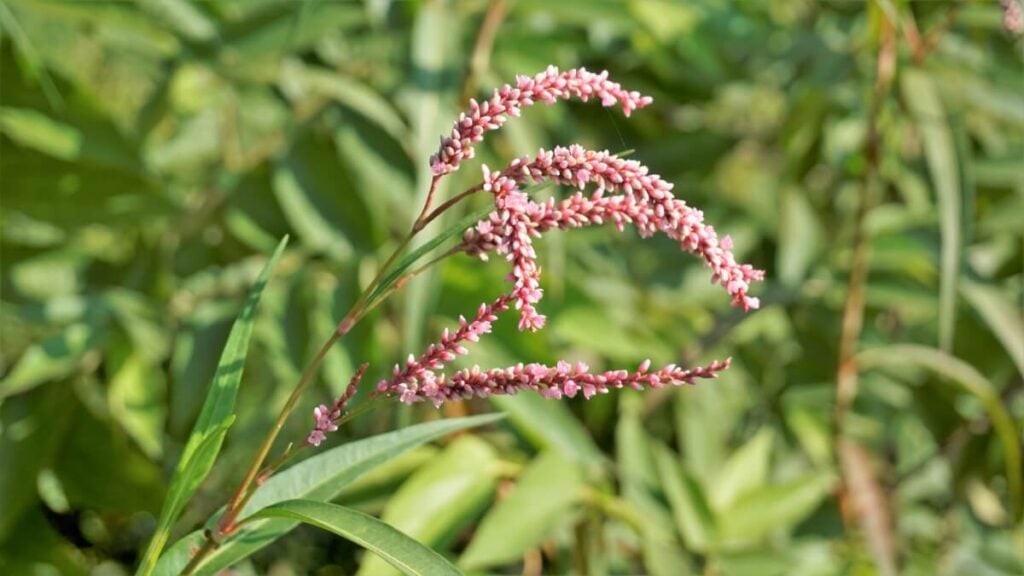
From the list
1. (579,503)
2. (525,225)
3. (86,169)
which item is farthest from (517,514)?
(525,225)

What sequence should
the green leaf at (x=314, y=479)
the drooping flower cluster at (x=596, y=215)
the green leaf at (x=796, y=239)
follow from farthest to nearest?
the green leaf at (x=796, y=239), the green leaf at (x=314, y=479), the drooping flower cluster at (x=596, y=215)

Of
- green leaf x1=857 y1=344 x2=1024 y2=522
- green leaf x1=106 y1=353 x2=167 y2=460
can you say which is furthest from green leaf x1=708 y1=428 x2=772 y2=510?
green leaf x1=106 y1=353 x2=167 y2=460

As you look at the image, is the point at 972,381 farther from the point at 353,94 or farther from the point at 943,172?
the point at 353,94

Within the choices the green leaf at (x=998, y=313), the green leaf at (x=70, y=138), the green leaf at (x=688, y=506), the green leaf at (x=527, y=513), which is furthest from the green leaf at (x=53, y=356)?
the green leaf at (x=998, y=313)

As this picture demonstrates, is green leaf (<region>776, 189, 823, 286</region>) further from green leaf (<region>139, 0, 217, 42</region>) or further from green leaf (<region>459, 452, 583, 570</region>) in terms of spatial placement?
green leaf (<region>139, 0, 217, 42</region>)

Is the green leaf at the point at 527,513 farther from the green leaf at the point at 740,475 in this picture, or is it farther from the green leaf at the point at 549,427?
the green leaf at the point at 740,475

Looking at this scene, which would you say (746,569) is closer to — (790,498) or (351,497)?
(790,498)
